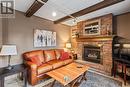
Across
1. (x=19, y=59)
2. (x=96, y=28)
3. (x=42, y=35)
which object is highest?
(x=96, y=28)

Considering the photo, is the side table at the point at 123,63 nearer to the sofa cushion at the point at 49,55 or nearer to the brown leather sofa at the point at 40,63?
the brown leather sofa at the point at 40,63

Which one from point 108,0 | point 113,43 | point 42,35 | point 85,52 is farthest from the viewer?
point 85,52

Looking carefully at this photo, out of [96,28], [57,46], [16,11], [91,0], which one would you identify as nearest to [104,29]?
[96,28]

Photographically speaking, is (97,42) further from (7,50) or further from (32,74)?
(7,50)

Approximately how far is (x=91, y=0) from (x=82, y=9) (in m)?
0.64

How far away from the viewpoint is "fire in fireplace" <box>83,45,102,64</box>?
4242 millimetres

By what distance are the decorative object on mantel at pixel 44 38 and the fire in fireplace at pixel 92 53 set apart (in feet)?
5.82

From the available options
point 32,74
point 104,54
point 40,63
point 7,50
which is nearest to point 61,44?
point 40,63

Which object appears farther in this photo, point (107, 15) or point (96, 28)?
point (96, 28)

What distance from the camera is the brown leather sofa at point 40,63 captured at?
2.72m

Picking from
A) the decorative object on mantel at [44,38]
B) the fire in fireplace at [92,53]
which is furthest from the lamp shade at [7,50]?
the fire in fireplace at [92,53]

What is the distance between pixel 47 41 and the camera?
175 inches

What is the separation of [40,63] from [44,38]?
139 cm

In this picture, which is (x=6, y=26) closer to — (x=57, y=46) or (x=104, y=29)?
(x=57, y=46)
